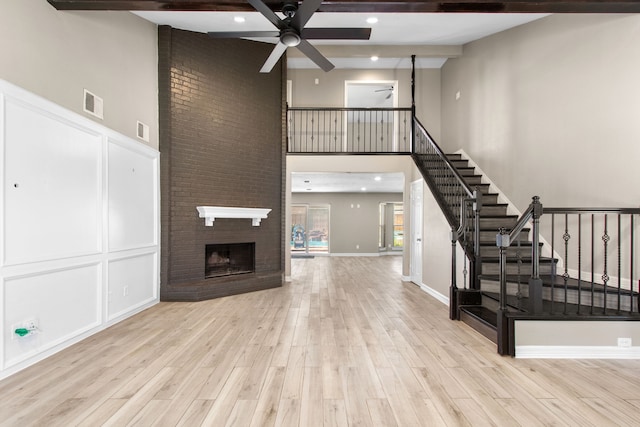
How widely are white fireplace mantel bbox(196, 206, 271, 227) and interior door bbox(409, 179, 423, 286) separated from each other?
9.57 ft

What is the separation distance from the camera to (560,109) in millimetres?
4246

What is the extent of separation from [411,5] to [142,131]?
3761mm

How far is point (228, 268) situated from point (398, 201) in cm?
845

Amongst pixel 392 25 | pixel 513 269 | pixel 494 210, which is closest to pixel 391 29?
pixel 392 25

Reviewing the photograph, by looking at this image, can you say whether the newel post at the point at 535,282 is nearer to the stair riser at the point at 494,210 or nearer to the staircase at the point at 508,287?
the staircase at the point at 508,287

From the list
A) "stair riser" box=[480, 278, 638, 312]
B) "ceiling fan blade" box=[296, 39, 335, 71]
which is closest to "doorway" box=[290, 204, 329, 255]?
"stair riser" box=[480, 278, 638, 312]

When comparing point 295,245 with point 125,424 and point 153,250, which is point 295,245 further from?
point 125,424

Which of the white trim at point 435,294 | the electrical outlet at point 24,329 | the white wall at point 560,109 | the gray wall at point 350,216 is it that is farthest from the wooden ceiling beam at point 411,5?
the gray wall at point 350,216

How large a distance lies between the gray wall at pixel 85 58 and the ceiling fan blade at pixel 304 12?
7.51ft

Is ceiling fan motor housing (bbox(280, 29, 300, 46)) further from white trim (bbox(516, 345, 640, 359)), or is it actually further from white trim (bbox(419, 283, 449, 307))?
white trim (bbox(419, 283, 449, 307))

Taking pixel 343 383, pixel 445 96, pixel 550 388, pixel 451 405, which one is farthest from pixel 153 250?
pixel 445 96

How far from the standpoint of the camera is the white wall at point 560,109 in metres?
3.51

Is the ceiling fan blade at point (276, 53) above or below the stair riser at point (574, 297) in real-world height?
above

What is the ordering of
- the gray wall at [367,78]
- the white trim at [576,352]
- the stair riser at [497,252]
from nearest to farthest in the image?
the white trim at [576,352] → the stair riser at [497,252] → the gray wall at [367,78]
